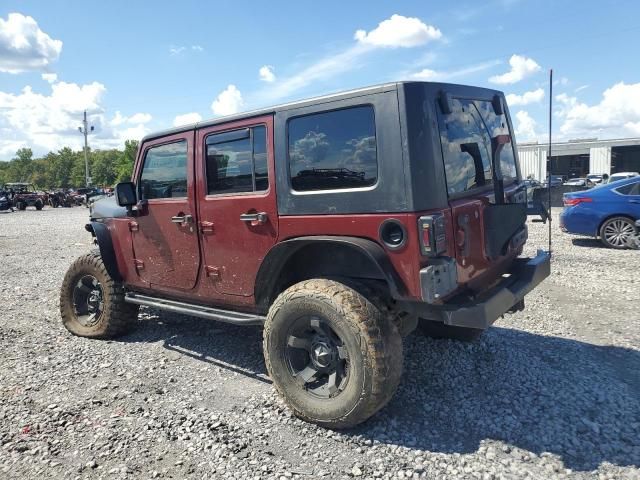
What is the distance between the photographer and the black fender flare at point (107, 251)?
4965 mm

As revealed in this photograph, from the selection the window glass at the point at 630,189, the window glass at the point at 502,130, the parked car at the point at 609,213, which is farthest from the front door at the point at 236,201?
the window glass at the point at 630,189

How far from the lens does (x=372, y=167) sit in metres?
3.12

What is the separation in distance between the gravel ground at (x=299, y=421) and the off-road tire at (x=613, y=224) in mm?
4469

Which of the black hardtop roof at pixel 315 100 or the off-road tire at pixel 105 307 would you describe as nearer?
the black hardtop roof at pixel 315 100

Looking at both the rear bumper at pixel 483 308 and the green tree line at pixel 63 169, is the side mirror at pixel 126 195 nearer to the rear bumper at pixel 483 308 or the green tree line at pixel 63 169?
the rear bumper at pixel 483 308

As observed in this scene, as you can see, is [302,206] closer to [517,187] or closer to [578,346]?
[517,187]

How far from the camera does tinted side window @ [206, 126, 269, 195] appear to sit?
370 centimetres

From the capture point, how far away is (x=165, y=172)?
450 centimetres

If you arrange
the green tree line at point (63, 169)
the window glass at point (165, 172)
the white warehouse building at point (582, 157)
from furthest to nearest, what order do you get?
the green tree line at point (63, 169) → the white warehouse building at point (582, 157) → the window glass at point (165, 172)

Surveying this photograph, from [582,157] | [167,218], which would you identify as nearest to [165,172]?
[167,218]

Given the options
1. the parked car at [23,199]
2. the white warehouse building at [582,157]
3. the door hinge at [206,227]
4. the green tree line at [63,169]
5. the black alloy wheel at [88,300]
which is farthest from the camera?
the green tree line at [63,169]

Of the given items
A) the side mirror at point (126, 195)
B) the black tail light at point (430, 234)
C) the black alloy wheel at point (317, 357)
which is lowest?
the black alloy wheel at point (317, 357)

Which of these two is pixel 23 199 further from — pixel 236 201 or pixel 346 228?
pixel 346 228

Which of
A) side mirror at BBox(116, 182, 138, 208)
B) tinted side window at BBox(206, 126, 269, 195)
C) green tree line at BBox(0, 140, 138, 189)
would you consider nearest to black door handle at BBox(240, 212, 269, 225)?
tinted side window at BBox(206, 126, 269, 195)
